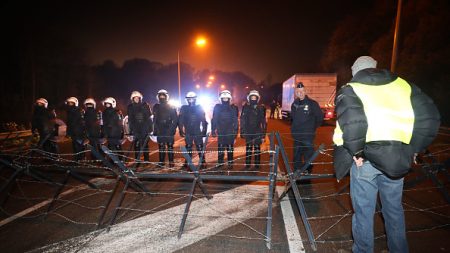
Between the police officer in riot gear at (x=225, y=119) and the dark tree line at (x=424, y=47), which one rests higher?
the dark tree line at (x=424, y=47)

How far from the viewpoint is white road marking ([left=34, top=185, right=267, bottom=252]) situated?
378cm

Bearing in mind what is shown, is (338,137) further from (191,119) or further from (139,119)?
(139,119)

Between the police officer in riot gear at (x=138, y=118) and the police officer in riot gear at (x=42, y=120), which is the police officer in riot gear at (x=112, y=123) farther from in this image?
the police officer in riot gear at (x=42, y=120)

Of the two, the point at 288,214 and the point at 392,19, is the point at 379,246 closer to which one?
the point at 288,214

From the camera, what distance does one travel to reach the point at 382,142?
2.79 m

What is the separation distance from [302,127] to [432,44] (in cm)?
2006

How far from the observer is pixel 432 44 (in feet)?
68.1

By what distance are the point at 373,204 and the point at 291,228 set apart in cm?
142

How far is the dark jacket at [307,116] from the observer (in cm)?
664

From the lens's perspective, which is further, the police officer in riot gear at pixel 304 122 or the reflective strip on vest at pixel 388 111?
the police officer in riot gear at pixel 304 122

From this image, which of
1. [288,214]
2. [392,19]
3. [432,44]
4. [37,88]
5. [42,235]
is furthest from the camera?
[37,88]

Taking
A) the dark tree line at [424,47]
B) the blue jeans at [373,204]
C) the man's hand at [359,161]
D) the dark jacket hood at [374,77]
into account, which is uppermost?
the dark tree line at [424,47]

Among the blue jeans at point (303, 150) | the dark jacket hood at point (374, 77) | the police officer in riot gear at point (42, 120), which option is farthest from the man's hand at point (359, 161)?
the police officer in riot gear at point (42, 120)

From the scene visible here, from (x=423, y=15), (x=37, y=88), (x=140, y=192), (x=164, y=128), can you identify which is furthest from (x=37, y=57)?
(x=423, y=15)
